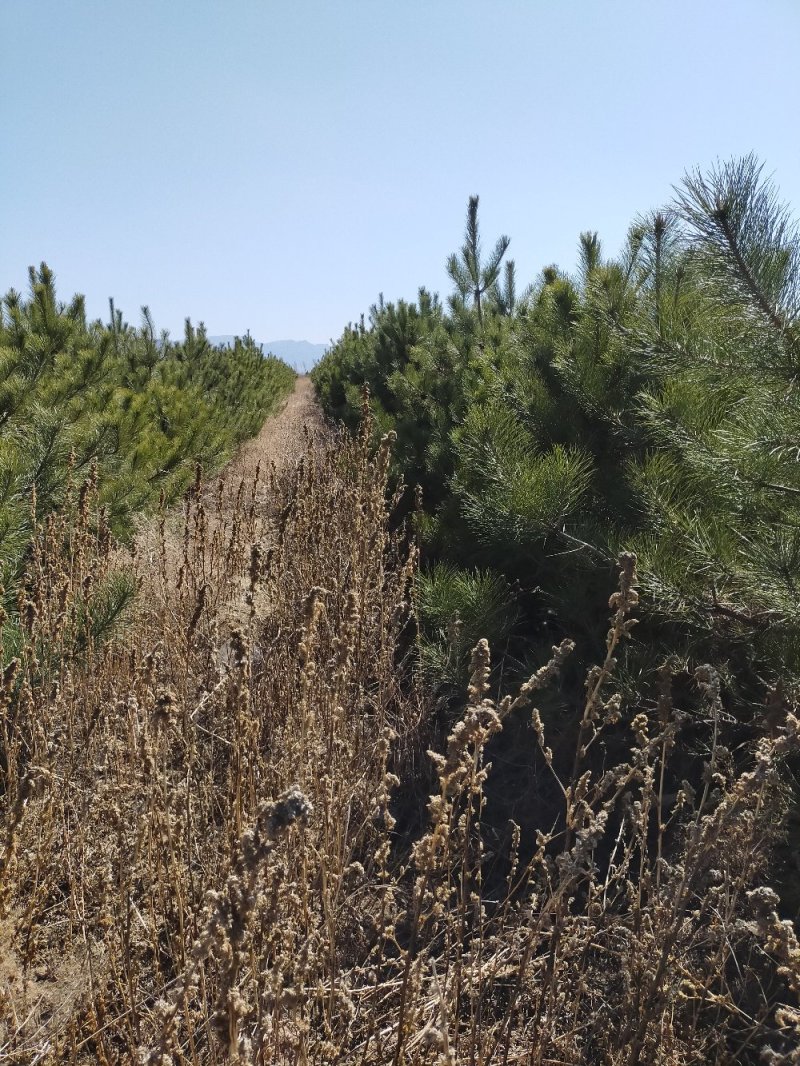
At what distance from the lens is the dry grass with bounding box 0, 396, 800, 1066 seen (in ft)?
4.49

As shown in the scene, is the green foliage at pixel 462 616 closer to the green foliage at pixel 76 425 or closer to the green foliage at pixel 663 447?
the green foliage at pixel 663 447

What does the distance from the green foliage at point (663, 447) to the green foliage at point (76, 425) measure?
1531 millimetres

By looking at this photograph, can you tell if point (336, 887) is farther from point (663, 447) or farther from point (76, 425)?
point (76, 425)

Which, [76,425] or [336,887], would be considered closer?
[336,887]

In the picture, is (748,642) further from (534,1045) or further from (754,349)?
(534,1045)

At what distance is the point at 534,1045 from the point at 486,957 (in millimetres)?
636

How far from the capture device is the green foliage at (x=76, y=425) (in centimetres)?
311

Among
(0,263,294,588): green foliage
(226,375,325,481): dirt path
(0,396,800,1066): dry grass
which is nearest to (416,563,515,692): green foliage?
(0,396,800,1066): dry grass

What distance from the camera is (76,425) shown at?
4.29m

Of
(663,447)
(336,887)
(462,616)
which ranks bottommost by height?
(336,887)

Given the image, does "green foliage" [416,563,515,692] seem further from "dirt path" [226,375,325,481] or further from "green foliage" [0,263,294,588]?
"dirt path" [226,375,325,481]

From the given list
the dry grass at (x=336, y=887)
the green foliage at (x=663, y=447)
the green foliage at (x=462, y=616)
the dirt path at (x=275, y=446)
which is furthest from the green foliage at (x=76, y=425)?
the green foliage at (x=663, y=447)

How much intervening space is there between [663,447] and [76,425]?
115 inches

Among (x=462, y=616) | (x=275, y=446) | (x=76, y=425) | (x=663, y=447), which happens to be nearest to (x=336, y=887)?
(x=462, y=616)
